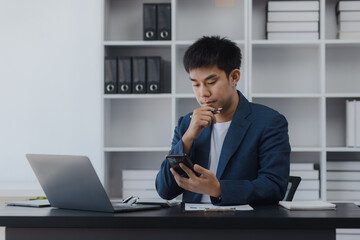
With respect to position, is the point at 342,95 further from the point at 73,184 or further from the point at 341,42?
the point at 73,184

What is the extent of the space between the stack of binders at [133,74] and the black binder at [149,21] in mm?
159

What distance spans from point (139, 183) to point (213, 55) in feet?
5.05

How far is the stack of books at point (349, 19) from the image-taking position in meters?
3.45

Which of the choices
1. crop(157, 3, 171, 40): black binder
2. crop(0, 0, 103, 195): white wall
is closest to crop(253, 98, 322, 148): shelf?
crop(157, 3, 171, 40): black binder

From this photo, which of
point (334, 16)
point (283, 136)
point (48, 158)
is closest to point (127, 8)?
point (334, 16)

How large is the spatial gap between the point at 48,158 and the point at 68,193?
0.42ft

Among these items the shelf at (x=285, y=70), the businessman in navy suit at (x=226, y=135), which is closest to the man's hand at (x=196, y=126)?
the businessman in navy suit at (x=226, y=135)

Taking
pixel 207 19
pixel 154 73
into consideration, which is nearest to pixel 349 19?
pixel 207 19

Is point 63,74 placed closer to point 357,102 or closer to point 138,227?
point 357,102

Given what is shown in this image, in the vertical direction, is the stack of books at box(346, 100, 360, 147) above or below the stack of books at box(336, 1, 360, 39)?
below

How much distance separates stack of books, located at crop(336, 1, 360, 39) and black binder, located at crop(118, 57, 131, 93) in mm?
1408

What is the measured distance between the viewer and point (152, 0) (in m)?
3.76

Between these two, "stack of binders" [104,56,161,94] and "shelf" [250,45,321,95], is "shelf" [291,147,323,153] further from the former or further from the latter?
"stack of binders" [104,56,161,94]

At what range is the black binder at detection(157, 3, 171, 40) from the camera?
3443 mm
